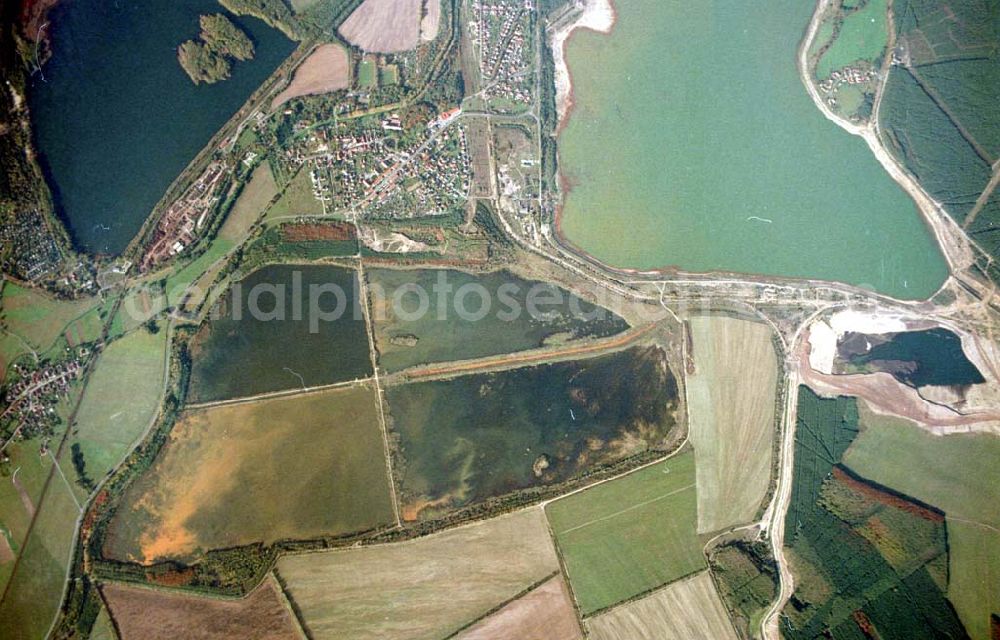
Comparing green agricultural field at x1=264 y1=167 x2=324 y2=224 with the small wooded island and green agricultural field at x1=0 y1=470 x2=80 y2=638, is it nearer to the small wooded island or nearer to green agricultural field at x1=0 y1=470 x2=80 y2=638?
the small wooded island

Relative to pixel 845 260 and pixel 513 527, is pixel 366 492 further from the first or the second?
pixel 845 260

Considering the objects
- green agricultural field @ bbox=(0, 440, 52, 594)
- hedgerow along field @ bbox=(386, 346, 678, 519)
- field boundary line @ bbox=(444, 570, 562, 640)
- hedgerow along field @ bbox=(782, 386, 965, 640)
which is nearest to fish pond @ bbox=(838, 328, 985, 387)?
hedgerow along field @ bbox=(782, 386, 965, 640)

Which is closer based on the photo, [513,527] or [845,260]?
[513,527]

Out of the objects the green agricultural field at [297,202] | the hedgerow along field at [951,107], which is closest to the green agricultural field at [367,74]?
the green agricultural field at [297,202]

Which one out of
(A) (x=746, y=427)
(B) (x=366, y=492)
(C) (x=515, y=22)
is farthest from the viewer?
(C) (x=515, y=22)

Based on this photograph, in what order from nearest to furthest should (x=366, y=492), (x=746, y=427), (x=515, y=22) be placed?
(x=366, y=492), (x=746, y=427), (x=515, y=22)

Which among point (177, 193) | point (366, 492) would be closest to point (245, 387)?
point (366, 492)

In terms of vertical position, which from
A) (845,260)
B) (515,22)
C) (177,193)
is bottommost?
(845,260)
